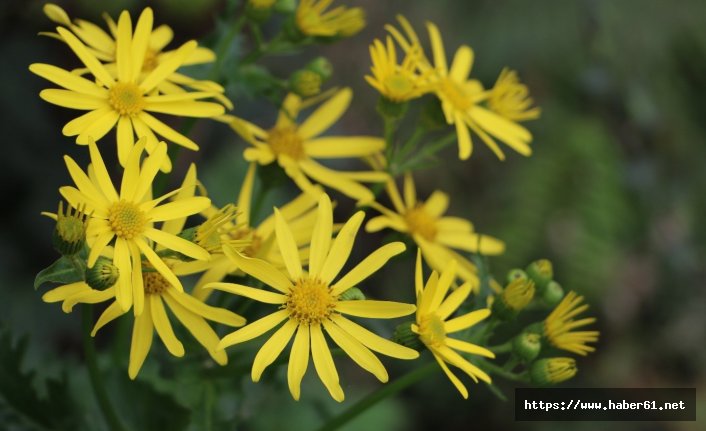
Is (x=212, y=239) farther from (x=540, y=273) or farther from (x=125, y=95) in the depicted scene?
(x=540, y=273)

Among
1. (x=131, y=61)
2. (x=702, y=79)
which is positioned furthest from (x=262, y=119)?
(x=702, y=79)

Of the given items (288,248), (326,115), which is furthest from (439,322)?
(326,115)

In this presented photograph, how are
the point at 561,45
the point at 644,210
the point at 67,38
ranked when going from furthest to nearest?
the point at 561,45 → the point at 644,210 → the point at 67,38

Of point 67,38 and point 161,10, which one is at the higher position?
point 161,10

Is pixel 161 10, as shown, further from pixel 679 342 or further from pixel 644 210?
pixel 679 342

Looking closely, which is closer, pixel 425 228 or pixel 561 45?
pixel 425 228

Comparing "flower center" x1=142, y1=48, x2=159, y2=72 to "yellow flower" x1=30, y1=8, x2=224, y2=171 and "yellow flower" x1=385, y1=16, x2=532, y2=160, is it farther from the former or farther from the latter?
"yellow flower" x1=385, y1=16, x2=532, y2=160
